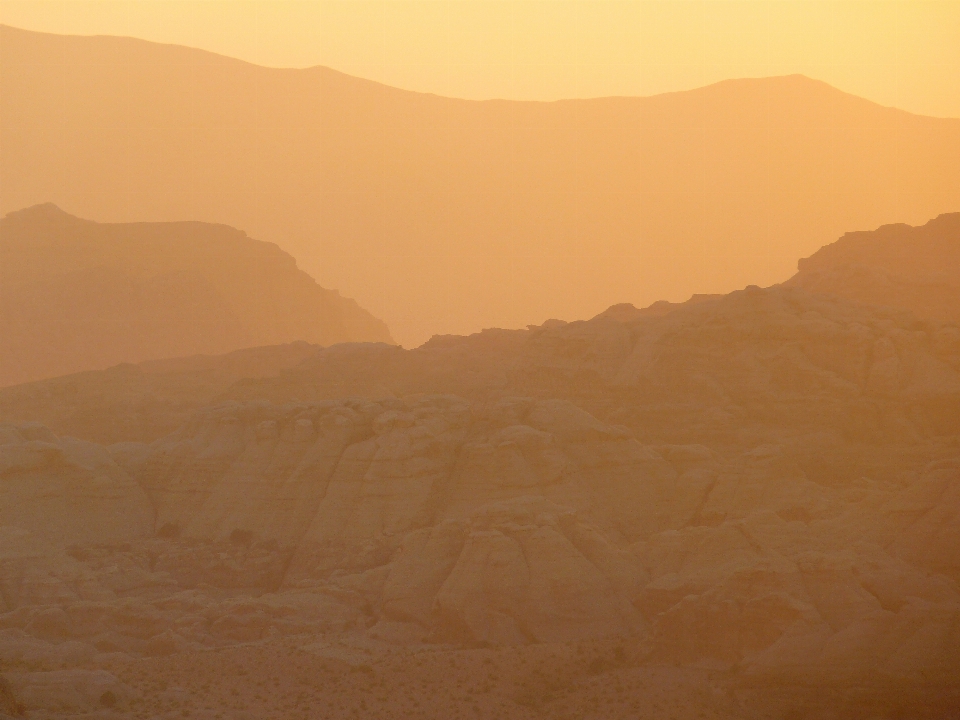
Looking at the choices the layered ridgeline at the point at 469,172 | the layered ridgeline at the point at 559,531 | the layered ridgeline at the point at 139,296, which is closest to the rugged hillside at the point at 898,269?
the layered ridgeline at the point at 559,531

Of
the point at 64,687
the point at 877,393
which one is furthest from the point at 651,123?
the point at 64,687

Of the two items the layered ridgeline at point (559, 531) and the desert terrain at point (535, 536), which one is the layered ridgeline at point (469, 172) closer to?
the desert terrain at point (535, 536)

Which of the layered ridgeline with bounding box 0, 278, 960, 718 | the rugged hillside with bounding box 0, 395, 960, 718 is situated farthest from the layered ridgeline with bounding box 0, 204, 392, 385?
the rugged hillside with bounding box 0, 395, 960, 718

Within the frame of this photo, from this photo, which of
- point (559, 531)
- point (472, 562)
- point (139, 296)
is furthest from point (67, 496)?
point (139, 296)

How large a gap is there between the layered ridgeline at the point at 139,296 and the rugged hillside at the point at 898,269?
52.7 m

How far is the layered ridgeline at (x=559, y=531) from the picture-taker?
107ft

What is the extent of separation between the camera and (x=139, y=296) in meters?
111

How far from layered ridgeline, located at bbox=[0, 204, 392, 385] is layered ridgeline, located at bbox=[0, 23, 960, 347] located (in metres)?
40.6

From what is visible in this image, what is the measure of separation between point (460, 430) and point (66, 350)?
68.2 metres

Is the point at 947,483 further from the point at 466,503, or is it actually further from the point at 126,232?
the point at 126,232

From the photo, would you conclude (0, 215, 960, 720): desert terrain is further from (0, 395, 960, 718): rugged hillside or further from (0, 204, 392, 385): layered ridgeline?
(0, 204, 392, 385): layered ridgeline

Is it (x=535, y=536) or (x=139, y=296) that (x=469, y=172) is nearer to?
(x=139, y=296)

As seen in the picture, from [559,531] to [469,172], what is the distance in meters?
139

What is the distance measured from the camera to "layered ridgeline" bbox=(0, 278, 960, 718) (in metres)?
32.5
